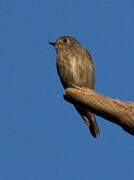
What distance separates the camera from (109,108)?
18.4 ft

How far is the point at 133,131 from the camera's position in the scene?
18.1 ft

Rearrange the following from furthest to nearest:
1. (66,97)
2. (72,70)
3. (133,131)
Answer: (72,70) → (66,97) → (133,131)

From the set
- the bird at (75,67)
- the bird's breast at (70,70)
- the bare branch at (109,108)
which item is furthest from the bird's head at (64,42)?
the bare branch at (109,108)

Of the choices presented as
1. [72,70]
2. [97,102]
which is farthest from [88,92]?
[72,70]

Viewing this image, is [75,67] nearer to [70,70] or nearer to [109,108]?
[70,70]

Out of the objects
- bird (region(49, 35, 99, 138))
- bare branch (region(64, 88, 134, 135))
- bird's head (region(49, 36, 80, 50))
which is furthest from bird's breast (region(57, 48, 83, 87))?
bare branch (region(64, 88, 134, 135))

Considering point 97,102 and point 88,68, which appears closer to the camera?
point 97,102

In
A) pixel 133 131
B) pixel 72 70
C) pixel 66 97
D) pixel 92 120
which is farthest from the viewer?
pixel 72 70

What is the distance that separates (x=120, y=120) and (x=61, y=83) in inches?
189

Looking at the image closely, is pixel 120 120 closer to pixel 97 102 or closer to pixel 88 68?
pixel 97 102

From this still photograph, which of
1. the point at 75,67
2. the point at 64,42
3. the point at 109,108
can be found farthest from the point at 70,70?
the point at 109,108

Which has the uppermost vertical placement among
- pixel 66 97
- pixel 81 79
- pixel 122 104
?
pixel 81 79

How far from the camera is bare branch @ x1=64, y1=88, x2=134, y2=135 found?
5559 millimetres

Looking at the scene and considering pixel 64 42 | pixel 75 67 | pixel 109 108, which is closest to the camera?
pixel 109 108
